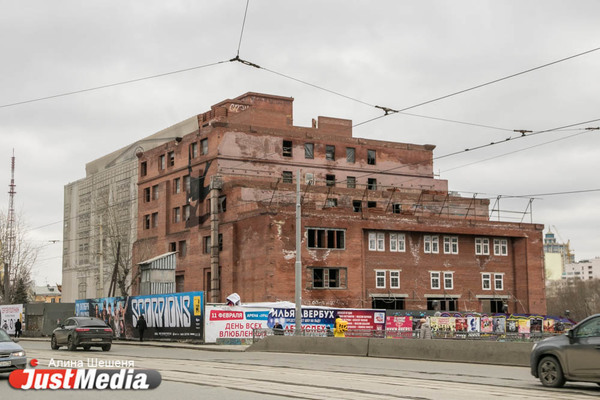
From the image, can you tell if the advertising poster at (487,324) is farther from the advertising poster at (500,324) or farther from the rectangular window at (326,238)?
the rectangular window at (326,238)

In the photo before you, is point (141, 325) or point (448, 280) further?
point (448, 280)

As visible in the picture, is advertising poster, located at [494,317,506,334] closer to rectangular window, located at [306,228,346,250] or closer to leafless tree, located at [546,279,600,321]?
rectangular window, located at [306,228,346,250]

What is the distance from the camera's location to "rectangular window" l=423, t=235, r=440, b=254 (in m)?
65.6

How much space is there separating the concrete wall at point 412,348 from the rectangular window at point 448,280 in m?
34.7

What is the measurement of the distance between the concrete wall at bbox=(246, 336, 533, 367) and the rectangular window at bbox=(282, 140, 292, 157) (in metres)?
40.7

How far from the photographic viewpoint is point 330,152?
7638cm

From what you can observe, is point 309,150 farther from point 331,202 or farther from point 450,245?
point 450,245

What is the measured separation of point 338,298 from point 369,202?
16537mm

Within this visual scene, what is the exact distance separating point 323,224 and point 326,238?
1.18m

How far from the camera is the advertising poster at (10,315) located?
6231cm

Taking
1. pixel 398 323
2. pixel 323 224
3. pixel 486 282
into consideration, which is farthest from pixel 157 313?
pixel 486 282

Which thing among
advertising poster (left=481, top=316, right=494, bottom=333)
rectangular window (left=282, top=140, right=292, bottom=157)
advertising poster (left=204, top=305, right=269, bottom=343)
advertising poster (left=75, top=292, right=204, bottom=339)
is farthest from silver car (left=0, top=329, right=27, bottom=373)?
rectangular window (left=282, top=140, right=292, bottom=157)

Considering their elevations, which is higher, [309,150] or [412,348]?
[309,150]

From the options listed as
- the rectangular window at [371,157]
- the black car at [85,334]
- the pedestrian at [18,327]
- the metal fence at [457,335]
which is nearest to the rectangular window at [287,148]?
the rectangular window at [371,157]
